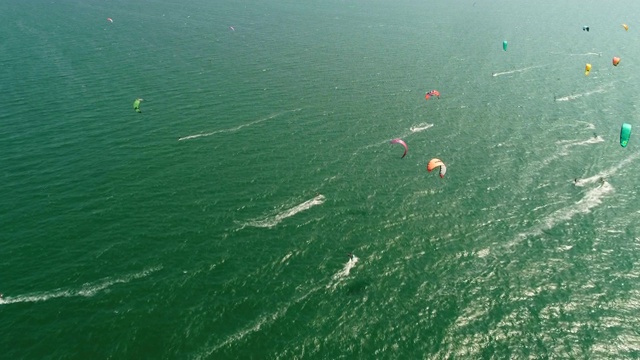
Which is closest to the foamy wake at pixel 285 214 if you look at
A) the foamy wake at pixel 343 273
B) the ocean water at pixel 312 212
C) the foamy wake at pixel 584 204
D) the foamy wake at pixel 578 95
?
the ocean water at pixel 312 212

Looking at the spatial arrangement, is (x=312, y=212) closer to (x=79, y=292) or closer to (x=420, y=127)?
(x=79, y=292)

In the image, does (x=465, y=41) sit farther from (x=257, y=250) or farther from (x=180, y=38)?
(x=257, y=250)

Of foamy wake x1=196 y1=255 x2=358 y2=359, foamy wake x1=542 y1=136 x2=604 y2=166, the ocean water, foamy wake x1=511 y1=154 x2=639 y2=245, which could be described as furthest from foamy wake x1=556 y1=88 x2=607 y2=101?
foamy wake x1=196 y1=255 x2=358 y2=359

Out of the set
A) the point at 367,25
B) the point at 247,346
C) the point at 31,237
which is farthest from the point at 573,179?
the point at 367,25

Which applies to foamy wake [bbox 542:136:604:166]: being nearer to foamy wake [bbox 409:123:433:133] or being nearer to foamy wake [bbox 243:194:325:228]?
foamy wake [bbox 409:123:433:133]

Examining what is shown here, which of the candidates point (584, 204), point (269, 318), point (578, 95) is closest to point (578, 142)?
point (584, 204)

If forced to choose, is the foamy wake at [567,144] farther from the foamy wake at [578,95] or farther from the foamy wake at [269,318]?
the foamy wake at [269,318]
